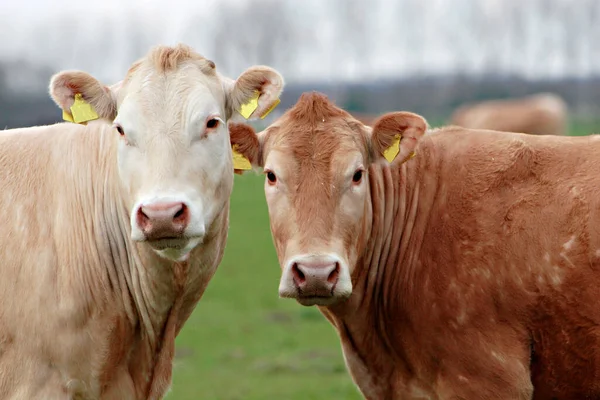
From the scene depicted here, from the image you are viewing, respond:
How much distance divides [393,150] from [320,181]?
660mm

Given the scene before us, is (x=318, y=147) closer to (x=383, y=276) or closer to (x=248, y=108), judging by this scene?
(x=248, y=108)

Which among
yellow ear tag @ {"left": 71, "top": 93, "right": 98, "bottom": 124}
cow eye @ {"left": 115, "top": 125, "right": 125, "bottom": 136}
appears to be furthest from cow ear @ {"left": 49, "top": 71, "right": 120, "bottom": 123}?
cow eye @ {"left": 115, "top": 125, "right": 125, "bottom": 136}

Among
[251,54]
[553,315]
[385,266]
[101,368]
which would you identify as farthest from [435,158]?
[251,54]

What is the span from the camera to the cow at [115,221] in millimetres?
5348

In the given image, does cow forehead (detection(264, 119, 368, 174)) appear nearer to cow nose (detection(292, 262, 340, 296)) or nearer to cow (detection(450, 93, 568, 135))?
cow nose (detection(292, 262, 340, 296))

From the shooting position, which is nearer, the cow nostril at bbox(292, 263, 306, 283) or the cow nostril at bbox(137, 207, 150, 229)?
the cow nostril at bbox(137, 207, 150, 229)

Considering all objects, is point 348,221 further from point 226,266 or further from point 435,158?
point 226,266

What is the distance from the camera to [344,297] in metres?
5.62

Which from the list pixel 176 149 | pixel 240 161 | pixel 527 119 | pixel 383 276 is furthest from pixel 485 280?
pixel 527 119

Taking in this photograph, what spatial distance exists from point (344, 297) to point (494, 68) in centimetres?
8975

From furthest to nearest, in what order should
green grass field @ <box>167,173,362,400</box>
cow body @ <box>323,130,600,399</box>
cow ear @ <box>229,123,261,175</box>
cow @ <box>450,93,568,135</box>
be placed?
cow @ <box>450,93,568,135</box> → green grass field @ <box>167,173,362,400</box> → cow ear @ <box>229,123,261,175</box> → cow body @ <box>323,130,600,399</box>

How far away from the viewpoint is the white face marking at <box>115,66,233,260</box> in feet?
17.3

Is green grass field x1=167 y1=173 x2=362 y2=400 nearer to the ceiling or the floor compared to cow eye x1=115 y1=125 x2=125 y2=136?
nearer to the floor

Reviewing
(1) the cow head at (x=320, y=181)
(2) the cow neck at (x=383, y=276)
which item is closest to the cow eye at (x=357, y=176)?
(1) the cow head at (x=320, y=181)
